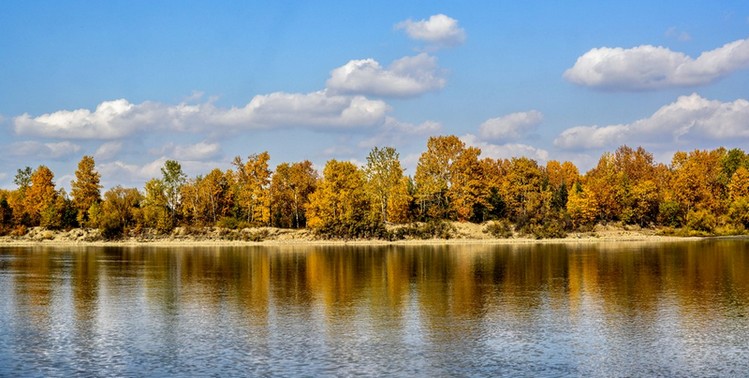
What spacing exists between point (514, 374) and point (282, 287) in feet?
108

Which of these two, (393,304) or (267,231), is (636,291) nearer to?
(393,304)

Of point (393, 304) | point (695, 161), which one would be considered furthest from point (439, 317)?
point (695, 161)

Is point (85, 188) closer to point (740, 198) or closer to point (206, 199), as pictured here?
point (206, 199)

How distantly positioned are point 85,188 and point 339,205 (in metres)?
59.7

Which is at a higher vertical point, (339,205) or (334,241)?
(339,205)

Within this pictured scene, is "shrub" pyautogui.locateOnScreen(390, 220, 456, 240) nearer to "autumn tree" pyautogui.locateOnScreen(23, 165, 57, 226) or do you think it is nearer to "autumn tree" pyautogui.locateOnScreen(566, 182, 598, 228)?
"autumn tree" pyautogui.locateOnScreen(566, 182, 598, 228)

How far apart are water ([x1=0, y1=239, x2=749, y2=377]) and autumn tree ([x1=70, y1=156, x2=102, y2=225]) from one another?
86171 millimetres

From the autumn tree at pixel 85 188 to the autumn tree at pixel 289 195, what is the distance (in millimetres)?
40701

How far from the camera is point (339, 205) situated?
137 metres

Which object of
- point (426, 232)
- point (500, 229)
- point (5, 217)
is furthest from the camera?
point (5, 217)

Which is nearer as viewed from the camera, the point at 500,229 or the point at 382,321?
the point at 382,321

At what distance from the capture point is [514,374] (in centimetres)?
2716

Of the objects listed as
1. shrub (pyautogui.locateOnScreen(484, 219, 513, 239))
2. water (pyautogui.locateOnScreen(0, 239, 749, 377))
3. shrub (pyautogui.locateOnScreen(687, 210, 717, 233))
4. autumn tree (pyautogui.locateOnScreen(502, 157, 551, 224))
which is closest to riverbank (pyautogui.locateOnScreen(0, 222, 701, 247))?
shrub (pyautogui.locateOnScreen(484, 219, 513, 239))

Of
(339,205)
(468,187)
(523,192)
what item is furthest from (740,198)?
(339,205)
